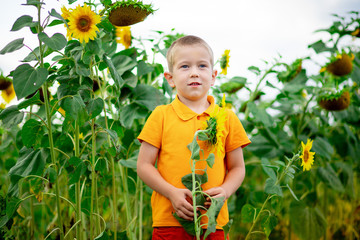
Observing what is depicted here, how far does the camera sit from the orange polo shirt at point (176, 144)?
1043mm

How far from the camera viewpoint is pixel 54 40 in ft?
3.28

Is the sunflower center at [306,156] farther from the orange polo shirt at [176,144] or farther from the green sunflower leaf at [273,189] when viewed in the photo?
the orange polo shirt at [176,144]

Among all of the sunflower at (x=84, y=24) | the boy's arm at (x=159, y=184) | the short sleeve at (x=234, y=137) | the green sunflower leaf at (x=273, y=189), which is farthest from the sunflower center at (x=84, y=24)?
the green sunflower leaf at (x=273, y=189)

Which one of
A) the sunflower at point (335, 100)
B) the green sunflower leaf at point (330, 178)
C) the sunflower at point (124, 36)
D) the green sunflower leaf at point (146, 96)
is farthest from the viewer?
the green sunflower leaf at point (330, 178)

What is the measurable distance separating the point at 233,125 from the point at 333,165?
1.24 m

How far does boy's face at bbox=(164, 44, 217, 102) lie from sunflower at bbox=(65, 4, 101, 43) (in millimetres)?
247

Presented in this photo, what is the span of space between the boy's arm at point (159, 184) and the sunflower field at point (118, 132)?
0.13 metres

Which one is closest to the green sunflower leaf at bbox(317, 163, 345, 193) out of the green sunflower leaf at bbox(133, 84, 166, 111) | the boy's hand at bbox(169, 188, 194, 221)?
the green sunflower leaf at bbox(133, 84, 166, 111)

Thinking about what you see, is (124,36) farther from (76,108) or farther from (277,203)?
(277,203)

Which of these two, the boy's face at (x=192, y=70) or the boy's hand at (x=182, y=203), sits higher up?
the boy's face at (x=192, y=70)

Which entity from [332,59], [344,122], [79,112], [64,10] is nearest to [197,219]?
[79,112]

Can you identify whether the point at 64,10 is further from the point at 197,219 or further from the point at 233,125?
the point at 197,219

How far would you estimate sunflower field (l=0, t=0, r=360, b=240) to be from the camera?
113 cm

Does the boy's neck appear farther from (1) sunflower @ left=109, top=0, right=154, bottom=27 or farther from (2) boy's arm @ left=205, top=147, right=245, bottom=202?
(1) sunflower @ left=109, top=0, right=154, bottom=27
